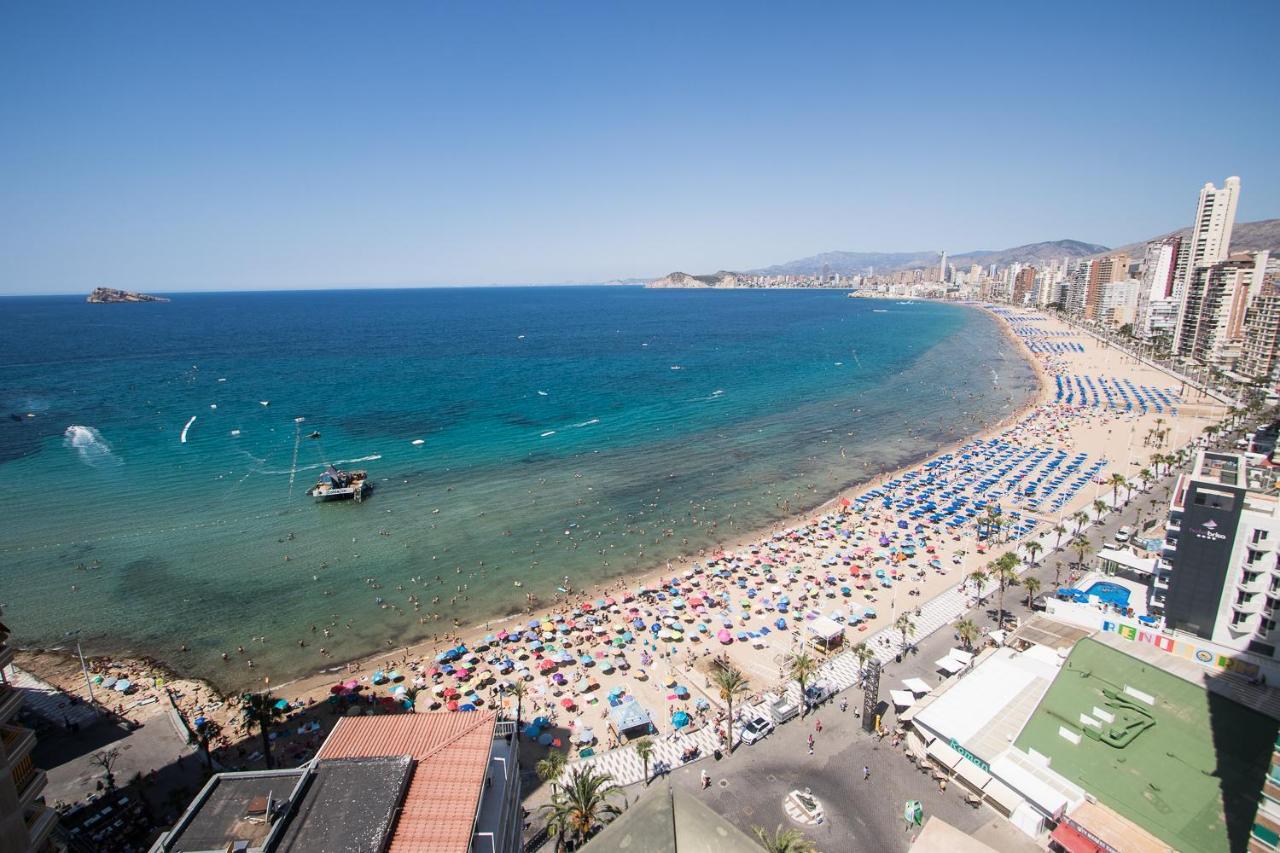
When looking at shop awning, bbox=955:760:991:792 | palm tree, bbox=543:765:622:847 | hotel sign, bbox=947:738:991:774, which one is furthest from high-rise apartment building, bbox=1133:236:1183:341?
palm tree, bbox=543:765:622:847

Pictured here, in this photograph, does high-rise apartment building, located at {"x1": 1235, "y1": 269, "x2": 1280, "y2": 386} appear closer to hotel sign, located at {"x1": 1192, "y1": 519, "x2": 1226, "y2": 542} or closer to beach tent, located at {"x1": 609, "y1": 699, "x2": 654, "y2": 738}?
hotel sign, located at {"x1": 1192, "y1": 519, "x2": 1226, "y2": 542}

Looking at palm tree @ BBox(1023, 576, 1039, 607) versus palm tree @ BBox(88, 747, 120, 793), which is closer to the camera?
palm tree @ BBox(88, 747, 120, 793)

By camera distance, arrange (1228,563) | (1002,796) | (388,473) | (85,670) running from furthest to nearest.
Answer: (388,473) → (85,670) → (1228,563) → (1002,796)

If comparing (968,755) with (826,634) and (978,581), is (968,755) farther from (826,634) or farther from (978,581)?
(978,581)

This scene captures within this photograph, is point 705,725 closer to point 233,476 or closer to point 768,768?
point 768,768

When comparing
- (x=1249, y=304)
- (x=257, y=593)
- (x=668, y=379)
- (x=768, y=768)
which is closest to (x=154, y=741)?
(x=257, y=593)

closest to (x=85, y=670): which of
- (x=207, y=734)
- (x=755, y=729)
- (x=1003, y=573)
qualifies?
(x=207, y=734)

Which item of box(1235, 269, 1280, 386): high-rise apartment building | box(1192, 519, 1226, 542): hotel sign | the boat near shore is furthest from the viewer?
box(1235, 269, 1280, 386): high-rise apartment building
